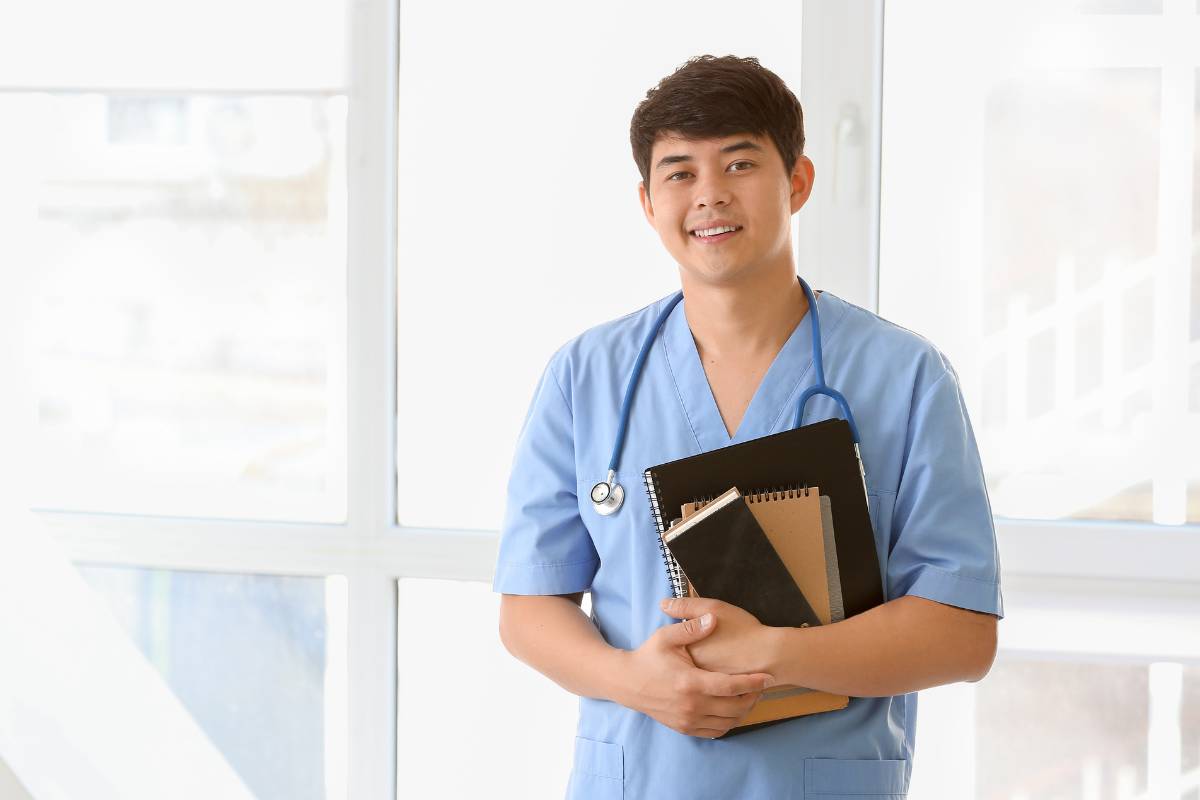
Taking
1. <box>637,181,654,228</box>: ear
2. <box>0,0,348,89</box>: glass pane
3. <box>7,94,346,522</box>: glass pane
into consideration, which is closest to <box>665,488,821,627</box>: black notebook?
<box>637,181,654,228</box>: ear

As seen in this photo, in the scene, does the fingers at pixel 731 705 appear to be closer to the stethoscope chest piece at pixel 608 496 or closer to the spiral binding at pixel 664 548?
the spiral binding at pixel 664 548

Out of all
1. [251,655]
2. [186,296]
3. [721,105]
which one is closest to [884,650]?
[721,105]

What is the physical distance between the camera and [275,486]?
2010 mm

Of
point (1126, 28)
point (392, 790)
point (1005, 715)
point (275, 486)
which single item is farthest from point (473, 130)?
point (1005, 715)

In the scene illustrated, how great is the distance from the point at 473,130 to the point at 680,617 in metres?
1.06

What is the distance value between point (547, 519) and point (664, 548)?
19 cm

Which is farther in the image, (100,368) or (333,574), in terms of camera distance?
(100,368)

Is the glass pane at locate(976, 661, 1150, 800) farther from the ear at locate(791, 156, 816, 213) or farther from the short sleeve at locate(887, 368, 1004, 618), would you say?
the ear at locate(791, 156, 816, 213)

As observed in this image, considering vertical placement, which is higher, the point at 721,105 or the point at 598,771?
the point at 721,105

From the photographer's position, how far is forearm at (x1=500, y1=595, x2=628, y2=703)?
1137mm

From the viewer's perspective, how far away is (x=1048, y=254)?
5.53 feet

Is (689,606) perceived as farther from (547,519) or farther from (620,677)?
(547,519)

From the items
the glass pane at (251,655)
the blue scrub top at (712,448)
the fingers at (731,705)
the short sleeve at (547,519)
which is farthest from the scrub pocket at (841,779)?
the glass pane at (251,655)

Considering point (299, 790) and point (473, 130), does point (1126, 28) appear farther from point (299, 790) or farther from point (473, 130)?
point (299, 790)
